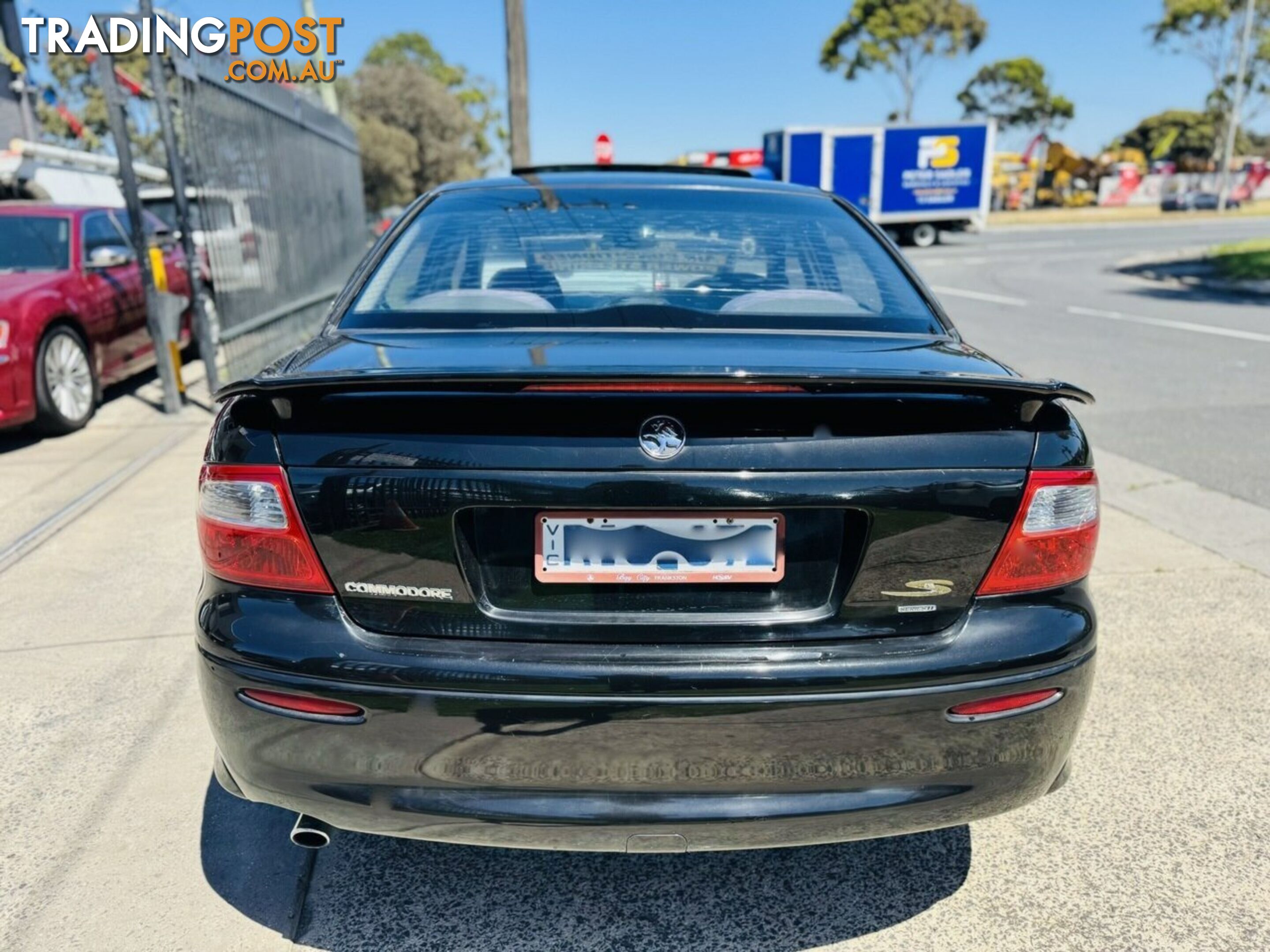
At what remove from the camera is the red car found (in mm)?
6270

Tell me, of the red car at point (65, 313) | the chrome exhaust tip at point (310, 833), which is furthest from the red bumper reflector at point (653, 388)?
the red car at point (65, 313)

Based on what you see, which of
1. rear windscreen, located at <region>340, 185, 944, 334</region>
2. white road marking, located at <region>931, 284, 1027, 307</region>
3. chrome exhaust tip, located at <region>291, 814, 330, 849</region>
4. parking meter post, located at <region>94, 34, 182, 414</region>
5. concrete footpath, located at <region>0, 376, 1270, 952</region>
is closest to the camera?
chrome exhaust tip, located at <region>291, 814, 330, 849</region>

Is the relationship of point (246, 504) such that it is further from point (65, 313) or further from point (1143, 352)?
point (1143, 352)

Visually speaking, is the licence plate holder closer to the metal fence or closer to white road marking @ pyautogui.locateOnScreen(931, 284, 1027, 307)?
the metal fence

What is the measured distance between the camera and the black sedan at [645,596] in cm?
172

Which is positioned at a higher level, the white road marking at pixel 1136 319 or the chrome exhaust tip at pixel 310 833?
the white road marking at pixel 1136 319

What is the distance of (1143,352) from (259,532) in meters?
9.79

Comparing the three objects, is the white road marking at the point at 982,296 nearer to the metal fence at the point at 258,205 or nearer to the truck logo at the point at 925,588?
the metal fence at the point at 258,205

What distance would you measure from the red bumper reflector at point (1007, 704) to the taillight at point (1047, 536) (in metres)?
Result: 0.19

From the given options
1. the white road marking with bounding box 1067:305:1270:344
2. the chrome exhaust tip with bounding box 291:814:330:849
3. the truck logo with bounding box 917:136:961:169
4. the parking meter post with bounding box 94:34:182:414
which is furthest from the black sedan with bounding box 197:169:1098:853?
the truck logo with bounding box 917:136:961:169

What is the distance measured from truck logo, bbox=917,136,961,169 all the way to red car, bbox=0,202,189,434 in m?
25.9

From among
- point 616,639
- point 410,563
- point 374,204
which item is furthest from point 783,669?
point 374,204

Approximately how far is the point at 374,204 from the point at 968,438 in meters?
46.0

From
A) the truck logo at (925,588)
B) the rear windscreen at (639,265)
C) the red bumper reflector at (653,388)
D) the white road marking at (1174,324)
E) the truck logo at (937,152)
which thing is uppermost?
the truck logo at (937,152)
